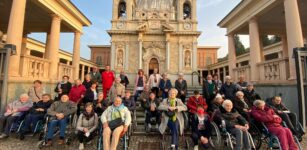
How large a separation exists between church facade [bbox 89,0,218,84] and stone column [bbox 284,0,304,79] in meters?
→ 12.1

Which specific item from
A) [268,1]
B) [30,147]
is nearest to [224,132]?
[30,147]

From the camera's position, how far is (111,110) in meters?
4.29

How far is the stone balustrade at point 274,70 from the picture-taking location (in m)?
6.90

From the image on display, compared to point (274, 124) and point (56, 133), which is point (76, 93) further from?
point (274, 124)

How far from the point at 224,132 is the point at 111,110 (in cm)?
282

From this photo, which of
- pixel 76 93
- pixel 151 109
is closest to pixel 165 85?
pixel 151 109

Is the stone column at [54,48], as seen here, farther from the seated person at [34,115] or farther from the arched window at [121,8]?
the arched window at [121,8]

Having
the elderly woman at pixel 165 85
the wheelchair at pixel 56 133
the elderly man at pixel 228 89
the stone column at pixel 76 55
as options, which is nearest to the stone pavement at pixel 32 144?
the wheelchair at pixel 56 133

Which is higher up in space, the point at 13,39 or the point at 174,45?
the point at 174,45

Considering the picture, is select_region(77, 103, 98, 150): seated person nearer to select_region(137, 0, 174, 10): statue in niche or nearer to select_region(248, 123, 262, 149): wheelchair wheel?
select_region(248, 123, 262, 149): wheelchair wheel

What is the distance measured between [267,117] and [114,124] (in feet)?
12.1

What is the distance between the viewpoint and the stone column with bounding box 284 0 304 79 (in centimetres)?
648

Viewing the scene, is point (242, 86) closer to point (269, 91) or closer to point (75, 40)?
point (269, 91)

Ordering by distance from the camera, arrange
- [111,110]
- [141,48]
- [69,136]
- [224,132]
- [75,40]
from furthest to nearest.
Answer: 1. [141,48]
2. [75,40]
3. [69,136]
4. [111,110]
5. [224,132]
